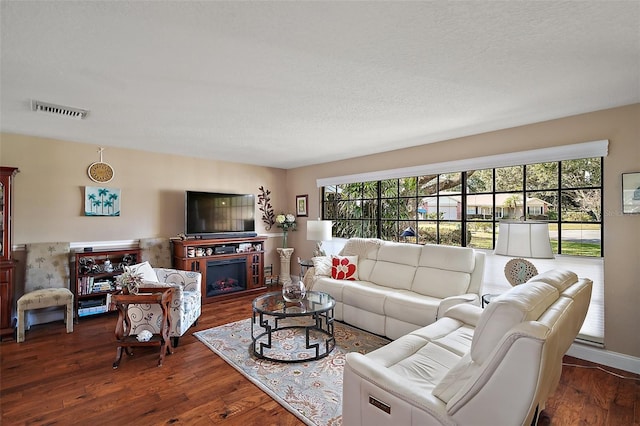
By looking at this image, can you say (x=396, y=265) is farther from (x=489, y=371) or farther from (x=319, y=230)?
(x=489, y=371)

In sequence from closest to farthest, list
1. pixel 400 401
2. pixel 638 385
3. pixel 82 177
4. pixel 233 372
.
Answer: pixel 400 401
pixel 638 385
pixel 233 372
pixel 82 177

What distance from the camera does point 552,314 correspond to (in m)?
1.38

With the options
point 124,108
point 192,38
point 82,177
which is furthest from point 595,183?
point 82,177

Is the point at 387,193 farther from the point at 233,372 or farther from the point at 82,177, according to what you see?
the point at 82,177

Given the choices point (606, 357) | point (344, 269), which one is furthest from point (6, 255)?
point (606, 357)

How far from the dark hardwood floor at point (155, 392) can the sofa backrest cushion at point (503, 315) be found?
1.22 metres

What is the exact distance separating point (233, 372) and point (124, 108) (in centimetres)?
261

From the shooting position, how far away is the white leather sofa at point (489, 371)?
112 centimetres

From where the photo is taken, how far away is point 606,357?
2742 mm

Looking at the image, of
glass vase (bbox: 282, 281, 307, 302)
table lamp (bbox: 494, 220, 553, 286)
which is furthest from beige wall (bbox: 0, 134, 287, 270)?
table lamp (bbox: 494, 220, 553, 286)

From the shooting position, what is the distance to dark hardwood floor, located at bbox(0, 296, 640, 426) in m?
2.04

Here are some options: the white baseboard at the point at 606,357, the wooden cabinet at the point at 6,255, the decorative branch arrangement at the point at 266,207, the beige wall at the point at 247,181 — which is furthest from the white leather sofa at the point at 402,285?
the wooden cabinet at the point at 6,255

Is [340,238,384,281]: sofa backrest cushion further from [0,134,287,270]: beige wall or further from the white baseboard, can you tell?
[0,134,287,270]: beige wall

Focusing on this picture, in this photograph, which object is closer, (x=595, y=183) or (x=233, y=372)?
(x=233, y=372)
